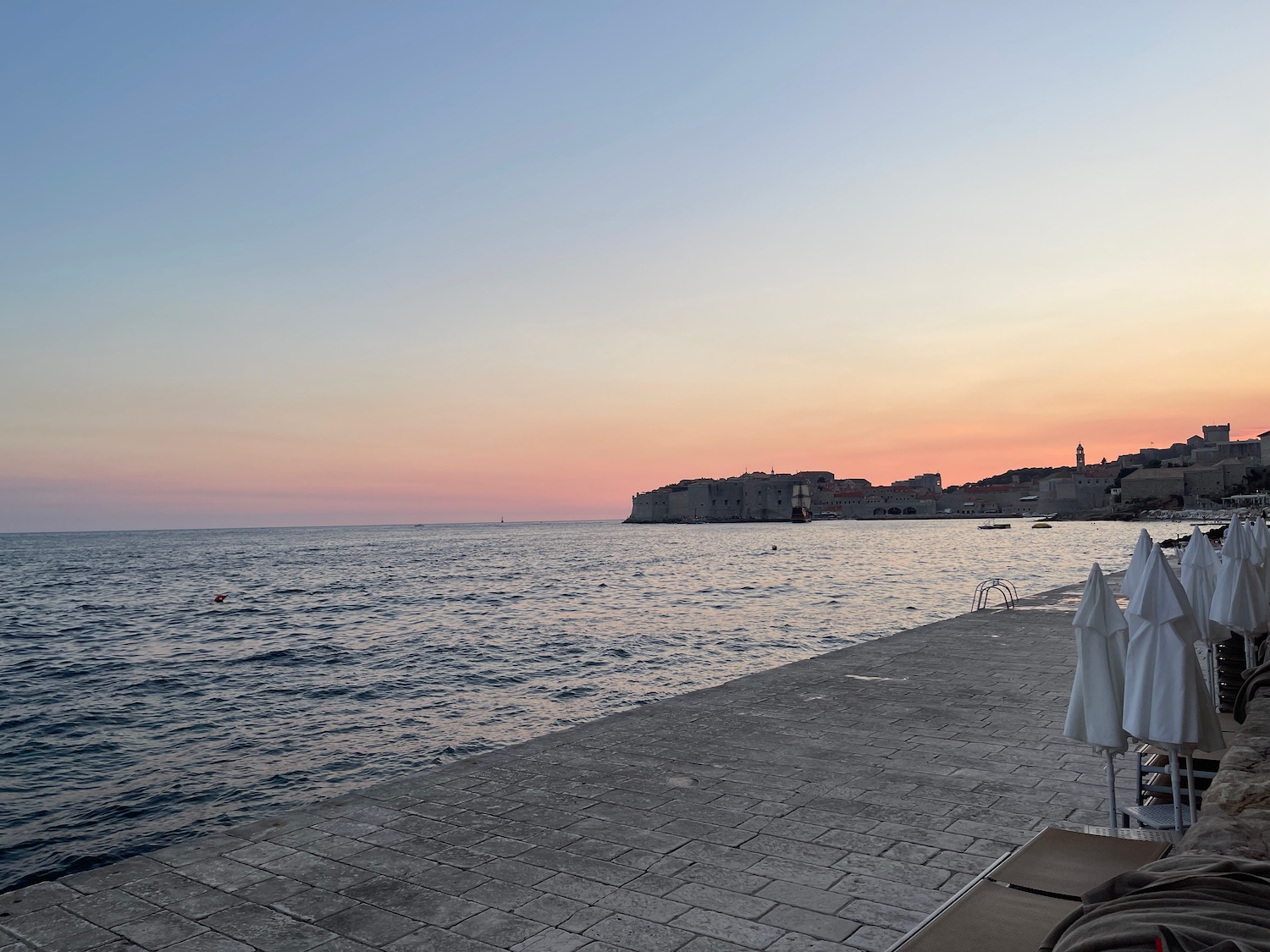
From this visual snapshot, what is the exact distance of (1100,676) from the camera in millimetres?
3939

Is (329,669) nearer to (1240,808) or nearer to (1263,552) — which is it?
(1263,552)

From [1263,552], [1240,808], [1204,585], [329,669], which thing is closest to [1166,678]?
[1240,808]

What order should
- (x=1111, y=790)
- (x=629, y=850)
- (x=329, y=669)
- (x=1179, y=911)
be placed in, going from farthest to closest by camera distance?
1. (x=329, y=669)
2. (x=629, y=850)
3. (x=1111, y=790)
4. (x=1179, y=911)

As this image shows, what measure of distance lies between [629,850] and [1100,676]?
2563 millimetres

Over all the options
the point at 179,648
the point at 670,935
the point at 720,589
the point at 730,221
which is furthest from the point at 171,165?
the point at 720,589

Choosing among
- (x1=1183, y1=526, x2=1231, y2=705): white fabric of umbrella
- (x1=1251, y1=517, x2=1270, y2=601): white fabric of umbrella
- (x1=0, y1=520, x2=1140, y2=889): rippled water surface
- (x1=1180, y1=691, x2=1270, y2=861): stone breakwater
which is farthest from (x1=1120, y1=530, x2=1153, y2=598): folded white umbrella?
(x1=0, y1=520, x2=1140, y2=889): rippled water surface

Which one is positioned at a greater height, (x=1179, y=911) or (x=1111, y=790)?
(x=1179, y=911)

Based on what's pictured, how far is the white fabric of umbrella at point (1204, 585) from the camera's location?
607 centimetres

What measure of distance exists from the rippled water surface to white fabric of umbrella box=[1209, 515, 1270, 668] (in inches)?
307

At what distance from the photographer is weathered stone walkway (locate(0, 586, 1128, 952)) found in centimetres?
343

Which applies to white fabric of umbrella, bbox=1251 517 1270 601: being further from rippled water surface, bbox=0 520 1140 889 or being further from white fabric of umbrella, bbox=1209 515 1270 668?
rippled water surface, bbox=0 520 1140 889

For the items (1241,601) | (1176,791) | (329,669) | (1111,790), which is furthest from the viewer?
(329,669)

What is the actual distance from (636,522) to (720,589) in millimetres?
161035

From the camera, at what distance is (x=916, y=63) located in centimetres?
1109
